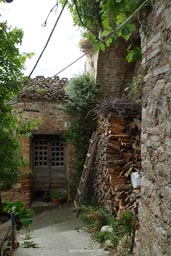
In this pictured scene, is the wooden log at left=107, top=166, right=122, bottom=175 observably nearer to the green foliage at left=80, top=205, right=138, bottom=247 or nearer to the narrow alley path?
the green foliage at left=80, top=205, right=138, bottom=247

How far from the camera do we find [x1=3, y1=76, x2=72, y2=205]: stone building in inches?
297

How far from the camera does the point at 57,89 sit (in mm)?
7926

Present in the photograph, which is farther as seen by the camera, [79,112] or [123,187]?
[79,112]

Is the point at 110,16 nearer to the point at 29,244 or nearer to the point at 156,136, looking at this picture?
the point at 156,136

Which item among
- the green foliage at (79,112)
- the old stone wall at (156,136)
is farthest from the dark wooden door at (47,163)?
the old stone wall at (156,136)

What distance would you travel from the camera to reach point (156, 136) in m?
2.11

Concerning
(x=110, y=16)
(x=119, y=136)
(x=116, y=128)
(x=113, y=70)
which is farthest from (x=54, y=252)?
(x=113, y=70)

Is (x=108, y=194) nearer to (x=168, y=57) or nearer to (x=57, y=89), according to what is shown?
(x=57, y=89)

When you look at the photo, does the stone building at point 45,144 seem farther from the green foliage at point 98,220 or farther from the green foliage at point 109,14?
the green foliage at point 109,14

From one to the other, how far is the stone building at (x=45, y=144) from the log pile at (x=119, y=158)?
2.03 metres

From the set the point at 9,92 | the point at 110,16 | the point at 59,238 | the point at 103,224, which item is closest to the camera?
the point at 110,16

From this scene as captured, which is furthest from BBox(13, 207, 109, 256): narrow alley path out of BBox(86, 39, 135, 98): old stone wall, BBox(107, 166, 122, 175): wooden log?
BBox(86, 39, 135, 98): old stone wall

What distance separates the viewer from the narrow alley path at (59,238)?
4.15 meters

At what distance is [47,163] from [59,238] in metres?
3.13
